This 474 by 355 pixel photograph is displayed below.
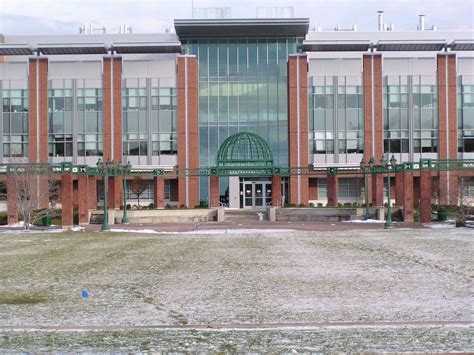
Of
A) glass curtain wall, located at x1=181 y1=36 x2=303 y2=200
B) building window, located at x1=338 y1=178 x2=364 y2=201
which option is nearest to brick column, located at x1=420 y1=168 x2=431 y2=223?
building window, located at x1=338 y1=178 x2=364 y2=201

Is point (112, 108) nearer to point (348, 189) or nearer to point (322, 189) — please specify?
point (322, 189)

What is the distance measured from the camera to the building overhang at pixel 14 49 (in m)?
A: 73.4

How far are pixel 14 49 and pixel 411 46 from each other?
42.8 m

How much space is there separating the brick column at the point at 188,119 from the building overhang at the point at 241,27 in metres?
4.18

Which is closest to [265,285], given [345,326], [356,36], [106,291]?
[106,291]

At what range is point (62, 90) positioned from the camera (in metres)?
70.9

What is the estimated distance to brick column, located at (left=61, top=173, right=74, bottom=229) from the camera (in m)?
43.5

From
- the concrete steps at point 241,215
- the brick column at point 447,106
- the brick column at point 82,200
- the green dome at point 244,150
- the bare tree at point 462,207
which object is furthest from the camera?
the brick column at point 447,106

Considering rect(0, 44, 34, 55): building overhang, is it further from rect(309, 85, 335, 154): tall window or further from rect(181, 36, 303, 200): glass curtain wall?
rect(309, 85, 335, 154): tall window

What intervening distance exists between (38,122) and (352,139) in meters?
32.1

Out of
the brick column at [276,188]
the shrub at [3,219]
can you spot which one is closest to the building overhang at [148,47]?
the brick column at [276,188]

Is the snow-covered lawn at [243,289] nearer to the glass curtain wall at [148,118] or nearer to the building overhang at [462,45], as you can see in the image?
the glass curtain wall at [148,118]

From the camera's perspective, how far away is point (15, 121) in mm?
70875

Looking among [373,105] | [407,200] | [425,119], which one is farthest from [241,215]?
[425,119]
